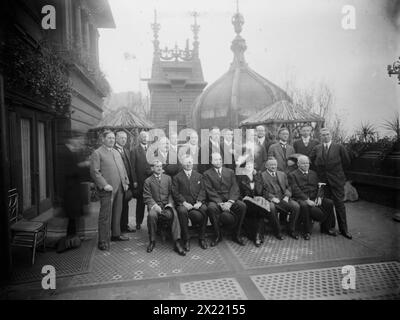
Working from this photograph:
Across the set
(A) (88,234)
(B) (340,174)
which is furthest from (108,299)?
(B) (340,174)

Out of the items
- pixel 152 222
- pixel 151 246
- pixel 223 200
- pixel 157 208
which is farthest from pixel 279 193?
pixel 151 246

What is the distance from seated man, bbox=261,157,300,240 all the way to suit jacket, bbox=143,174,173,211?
1623 mm

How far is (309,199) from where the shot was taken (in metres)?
4.88

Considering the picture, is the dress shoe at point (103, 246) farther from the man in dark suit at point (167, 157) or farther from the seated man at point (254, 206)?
→ the seated man at point (254, 206)

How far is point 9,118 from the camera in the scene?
16.8 ft

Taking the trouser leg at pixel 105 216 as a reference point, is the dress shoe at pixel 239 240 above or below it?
below

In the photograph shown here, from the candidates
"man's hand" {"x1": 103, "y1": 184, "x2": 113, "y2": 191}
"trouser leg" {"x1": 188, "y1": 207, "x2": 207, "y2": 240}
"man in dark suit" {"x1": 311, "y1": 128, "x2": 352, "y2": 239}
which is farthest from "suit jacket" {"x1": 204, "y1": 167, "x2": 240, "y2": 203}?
"man in dark suit" {"x1": 311, "y1": 128, "x2": 352, "y2": 239}

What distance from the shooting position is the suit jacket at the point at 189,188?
4.57m

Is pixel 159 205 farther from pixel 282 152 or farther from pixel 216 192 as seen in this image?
pixel 282 152

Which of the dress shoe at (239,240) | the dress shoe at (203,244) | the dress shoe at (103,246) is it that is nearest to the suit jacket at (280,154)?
the dress shoe at (239,240)

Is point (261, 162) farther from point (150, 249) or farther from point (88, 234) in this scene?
point (88, 234)

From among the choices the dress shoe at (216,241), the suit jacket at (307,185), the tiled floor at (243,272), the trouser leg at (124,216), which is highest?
the suit jacket at (307,185)

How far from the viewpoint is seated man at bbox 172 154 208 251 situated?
435 centimetres

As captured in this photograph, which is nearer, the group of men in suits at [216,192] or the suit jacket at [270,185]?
the group of men in suits at [216,192]
